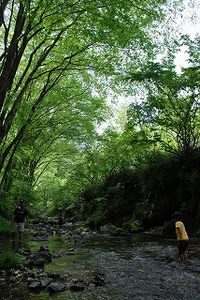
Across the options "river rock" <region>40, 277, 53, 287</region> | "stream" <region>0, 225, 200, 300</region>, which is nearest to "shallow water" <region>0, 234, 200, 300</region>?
"stream" <region>0, 225, 200, 300</region>

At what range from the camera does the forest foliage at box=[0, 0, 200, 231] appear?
7.51 meters

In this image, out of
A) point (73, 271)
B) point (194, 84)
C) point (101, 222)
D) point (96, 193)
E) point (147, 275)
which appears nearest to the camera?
point (147, 275)

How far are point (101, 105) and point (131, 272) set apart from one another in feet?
36.4

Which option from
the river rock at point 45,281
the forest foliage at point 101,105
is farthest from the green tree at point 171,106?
the river rock at point 45,281

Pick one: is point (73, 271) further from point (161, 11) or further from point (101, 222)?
point (101, 222)

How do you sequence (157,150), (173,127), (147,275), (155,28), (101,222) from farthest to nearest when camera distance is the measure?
(101,222)
(157,150)
(173,127)
(155,28)
(147,275)

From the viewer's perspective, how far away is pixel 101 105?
16.0 meters

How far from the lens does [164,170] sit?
→ 1544cm

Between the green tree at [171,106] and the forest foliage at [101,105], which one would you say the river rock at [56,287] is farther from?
the green tree at [171,106]

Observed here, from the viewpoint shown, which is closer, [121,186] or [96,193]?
[121,186]

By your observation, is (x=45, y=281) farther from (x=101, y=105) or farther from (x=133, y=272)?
(x=101, y=105)

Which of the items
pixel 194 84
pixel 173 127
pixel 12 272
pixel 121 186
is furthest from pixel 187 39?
pixel 12 272

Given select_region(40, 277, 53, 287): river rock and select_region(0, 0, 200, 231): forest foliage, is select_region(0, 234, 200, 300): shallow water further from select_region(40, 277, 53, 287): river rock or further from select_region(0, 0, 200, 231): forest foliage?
select_region(0, 0, 200, 231): forest foliage

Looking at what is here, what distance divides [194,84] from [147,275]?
10.2 meters
